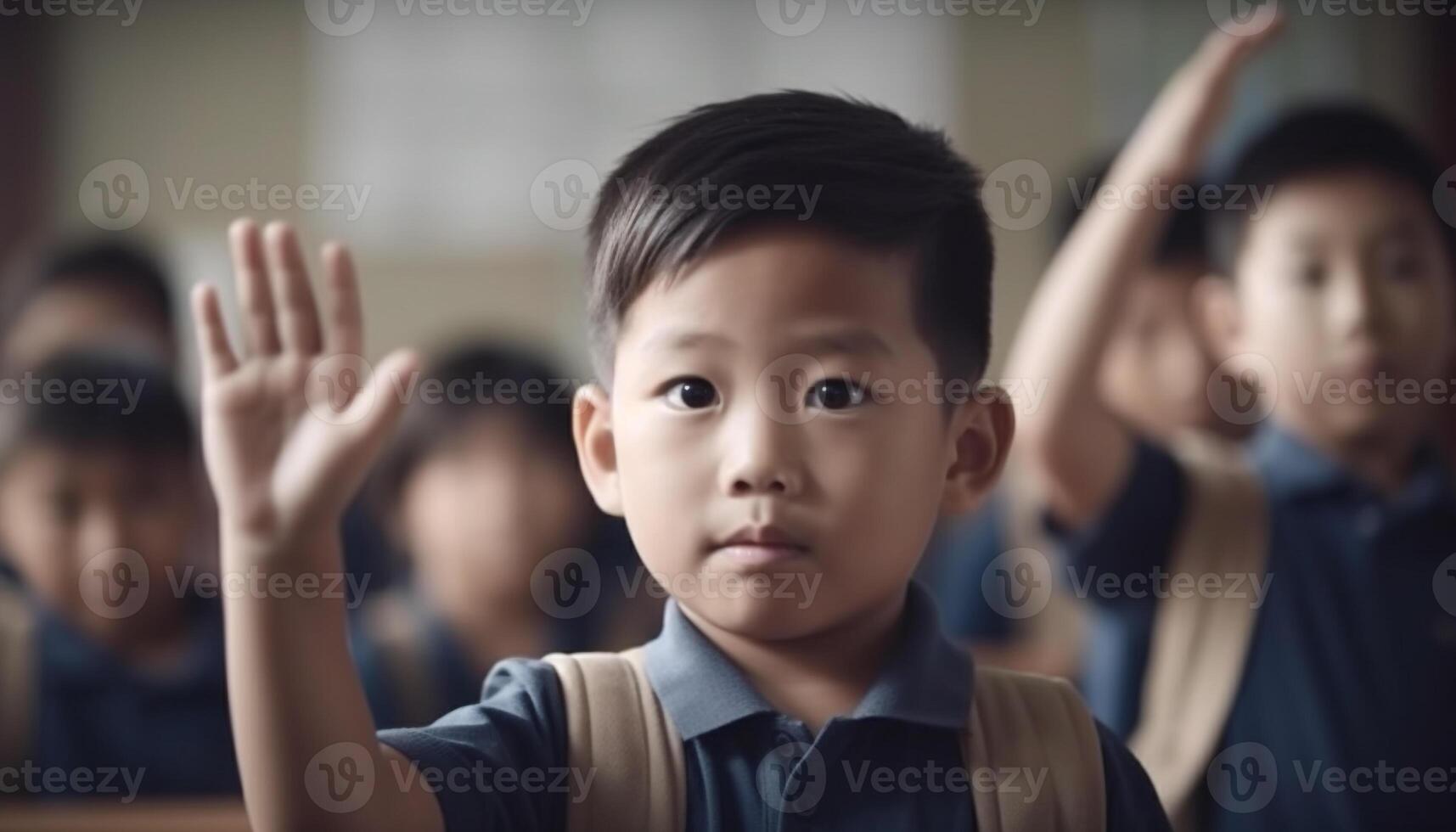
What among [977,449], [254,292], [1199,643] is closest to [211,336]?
[254,292]

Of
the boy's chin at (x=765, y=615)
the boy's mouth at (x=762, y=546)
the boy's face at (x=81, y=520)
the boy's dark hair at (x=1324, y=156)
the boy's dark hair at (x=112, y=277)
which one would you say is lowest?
the boy's face at (x=81, y=520)

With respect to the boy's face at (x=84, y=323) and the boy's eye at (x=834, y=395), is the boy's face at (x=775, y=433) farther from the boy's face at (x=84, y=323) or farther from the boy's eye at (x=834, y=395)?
the boy's face at (x=84, y=323)

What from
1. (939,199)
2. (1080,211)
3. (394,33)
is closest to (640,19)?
(394,33)

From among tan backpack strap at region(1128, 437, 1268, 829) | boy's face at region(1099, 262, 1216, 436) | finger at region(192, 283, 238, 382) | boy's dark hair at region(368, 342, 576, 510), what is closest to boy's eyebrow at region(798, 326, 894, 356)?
finger at region(192, 283, 238, 382)

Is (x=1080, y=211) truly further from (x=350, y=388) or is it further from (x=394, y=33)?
(x=394, y=33)

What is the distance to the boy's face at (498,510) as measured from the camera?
2.10 meters

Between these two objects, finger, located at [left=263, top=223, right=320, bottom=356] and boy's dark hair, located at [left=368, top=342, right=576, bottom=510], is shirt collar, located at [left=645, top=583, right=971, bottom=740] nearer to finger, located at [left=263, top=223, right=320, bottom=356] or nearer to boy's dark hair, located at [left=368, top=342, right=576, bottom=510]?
finger, located at [left=263, top=223, right=320, bottom=356]

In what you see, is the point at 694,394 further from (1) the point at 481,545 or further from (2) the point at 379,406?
(1) the point at 481,545

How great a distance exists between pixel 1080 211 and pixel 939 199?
6.19 feet

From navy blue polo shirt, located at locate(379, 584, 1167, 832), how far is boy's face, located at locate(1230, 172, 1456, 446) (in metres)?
0.84

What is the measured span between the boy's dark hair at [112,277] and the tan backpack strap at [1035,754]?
2214mm

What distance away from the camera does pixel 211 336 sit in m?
0.92

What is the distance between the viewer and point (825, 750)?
0.91 m

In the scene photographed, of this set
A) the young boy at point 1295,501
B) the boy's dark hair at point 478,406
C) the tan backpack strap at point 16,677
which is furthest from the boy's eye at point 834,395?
the tan backpack strap at point 16,677
